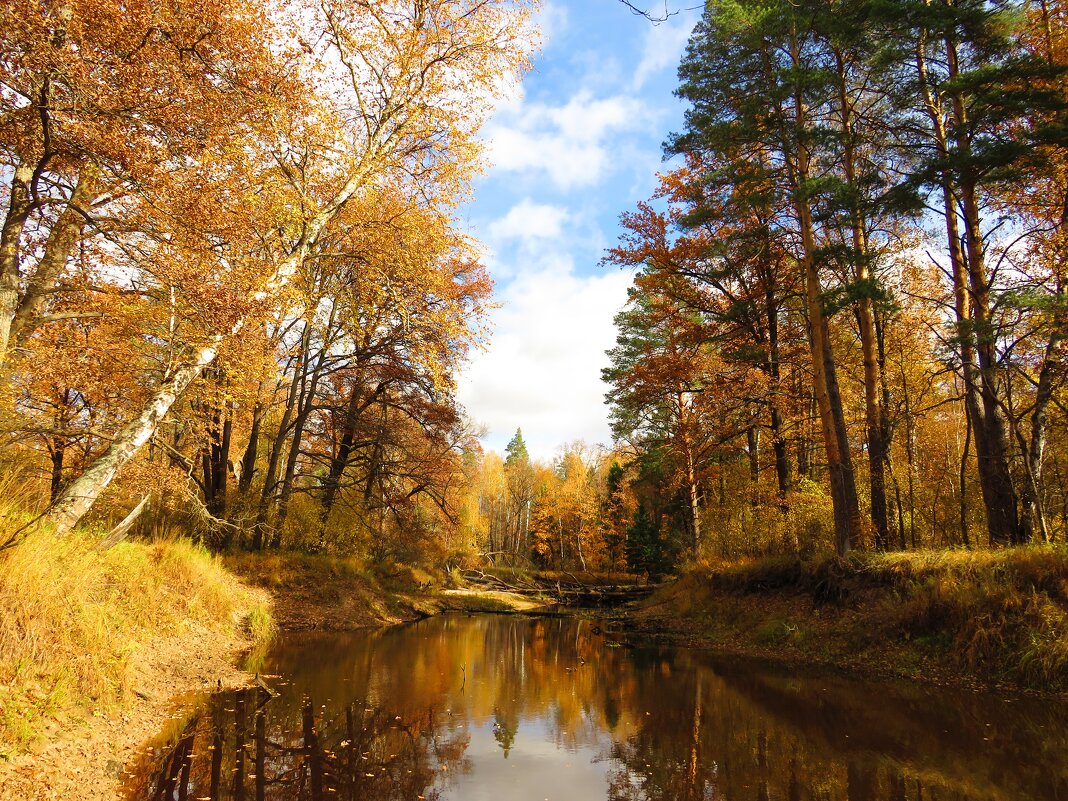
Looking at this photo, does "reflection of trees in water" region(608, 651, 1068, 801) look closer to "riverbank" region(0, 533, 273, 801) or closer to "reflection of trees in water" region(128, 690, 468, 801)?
"reflection of trees in water" region(128, 690, 468, 801)

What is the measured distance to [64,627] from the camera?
5602 mm

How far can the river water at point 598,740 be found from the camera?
16.0 ft

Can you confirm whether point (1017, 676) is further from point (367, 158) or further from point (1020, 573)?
point (367, 158)

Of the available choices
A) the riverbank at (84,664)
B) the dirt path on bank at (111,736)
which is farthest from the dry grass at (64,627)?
the dirt path on bank at (111,736)

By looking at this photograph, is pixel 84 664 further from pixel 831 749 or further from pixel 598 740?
pixel 831 749

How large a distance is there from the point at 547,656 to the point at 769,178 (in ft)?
41.1

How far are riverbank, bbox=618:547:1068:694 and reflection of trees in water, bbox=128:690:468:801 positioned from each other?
26.2 ft

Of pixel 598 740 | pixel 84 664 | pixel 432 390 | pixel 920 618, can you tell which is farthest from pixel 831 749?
pixel 432 390

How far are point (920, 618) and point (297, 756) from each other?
1012 cm

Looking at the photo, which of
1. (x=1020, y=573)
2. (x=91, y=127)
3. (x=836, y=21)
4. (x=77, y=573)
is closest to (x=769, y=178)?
(x=836, y=21)

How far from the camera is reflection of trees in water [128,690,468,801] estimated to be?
455 cm

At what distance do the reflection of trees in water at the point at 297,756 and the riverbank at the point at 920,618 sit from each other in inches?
315

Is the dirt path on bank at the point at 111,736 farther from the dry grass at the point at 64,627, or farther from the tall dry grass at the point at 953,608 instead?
the tall dry grass at the point at 953,608

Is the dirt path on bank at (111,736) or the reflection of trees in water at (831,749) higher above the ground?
the dirt path on bank at (111,736)
